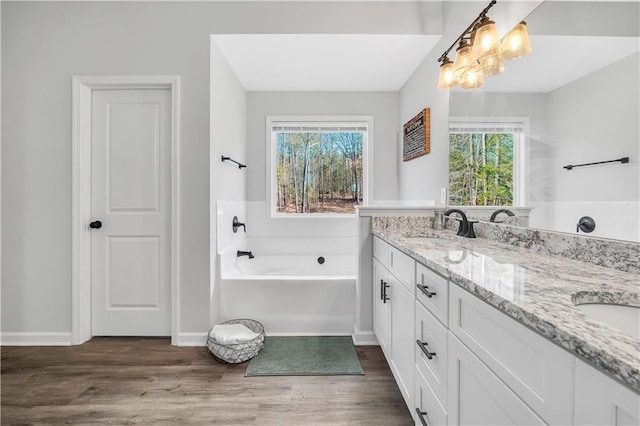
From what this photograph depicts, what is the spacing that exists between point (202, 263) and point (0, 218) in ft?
5.04

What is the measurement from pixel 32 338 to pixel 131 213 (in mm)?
1158

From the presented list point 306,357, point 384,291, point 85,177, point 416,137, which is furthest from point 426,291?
point 85,177

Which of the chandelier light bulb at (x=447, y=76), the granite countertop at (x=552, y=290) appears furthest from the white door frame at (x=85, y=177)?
the chandelier light bulb at (x=447, y=76)

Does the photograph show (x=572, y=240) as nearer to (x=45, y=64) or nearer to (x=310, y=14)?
(x=310, y=14)

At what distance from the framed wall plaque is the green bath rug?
1.70 metres

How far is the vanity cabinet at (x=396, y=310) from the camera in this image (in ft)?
4.66

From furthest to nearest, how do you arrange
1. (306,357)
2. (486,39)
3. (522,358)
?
(306,357) < (486,39) < (522,358)

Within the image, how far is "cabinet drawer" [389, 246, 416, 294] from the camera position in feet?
4.56

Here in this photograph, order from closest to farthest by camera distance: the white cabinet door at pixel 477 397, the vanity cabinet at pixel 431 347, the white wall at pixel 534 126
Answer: the white cabinet door at pixel 477 397
the vanity cabinet at pixel 431 347
the white wall at pixel 534 126

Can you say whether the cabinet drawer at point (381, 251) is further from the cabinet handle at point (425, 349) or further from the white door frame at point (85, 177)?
the white door frame at point (85, 177)

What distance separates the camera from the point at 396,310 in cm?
Answer: 165

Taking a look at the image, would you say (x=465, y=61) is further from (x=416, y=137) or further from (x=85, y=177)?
(x=85, y=177)

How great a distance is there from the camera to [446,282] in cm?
105

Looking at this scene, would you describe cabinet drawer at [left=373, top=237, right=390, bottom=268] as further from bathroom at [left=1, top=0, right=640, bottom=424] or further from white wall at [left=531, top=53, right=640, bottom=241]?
white wall at [left=531, top=53, right=640, bottom=241]
